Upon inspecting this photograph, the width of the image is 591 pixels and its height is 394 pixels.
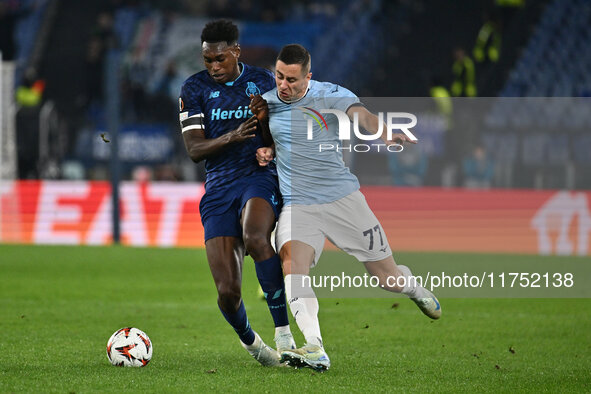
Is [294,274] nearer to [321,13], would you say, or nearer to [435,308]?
[435,308]

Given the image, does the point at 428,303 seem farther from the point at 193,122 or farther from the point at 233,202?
the point at 193,122

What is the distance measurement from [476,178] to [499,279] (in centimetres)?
574

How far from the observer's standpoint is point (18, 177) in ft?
53.3

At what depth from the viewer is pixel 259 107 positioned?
5.95m

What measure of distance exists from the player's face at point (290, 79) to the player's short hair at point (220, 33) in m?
0.39

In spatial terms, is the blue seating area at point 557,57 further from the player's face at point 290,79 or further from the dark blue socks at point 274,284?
the dark blue socks at point 274,284

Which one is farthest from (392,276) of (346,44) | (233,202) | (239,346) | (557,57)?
(346,44)

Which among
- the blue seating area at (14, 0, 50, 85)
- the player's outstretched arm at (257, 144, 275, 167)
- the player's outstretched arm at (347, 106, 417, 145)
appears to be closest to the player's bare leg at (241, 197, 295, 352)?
the player's outstretched arm at (257, 144, 275, 167)

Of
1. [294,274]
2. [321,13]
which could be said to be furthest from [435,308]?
[321,13]

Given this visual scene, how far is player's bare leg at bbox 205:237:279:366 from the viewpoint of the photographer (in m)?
5.82

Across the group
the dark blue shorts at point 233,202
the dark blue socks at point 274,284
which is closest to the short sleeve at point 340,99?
the dark blue shorts at point 233,202

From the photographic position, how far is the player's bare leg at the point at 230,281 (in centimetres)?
582

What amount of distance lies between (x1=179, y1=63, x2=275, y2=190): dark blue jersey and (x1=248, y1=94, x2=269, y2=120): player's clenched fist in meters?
0.13

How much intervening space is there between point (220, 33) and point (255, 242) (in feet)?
4.26
